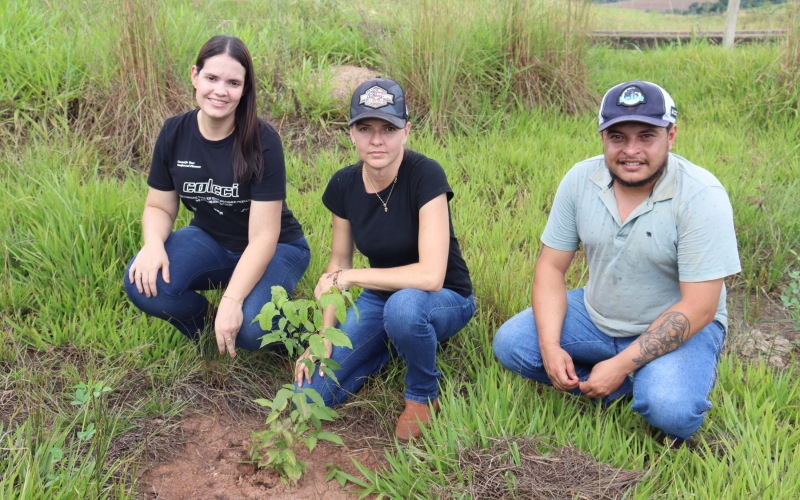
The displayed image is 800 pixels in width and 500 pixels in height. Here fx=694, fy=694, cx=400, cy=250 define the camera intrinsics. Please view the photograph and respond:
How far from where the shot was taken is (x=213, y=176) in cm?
326

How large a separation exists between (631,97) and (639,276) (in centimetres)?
72

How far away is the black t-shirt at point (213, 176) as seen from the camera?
322 cm

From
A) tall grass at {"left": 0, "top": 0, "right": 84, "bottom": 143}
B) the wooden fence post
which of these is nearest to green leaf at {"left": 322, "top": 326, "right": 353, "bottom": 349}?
tall grass at {"left": 0, "top": 0, "right": 84, "bottom": 143}

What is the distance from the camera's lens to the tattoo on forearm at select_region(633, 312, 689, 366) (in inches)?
105

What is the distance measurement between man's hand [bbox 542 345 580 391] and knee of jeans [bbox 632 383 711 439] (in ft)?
0.91

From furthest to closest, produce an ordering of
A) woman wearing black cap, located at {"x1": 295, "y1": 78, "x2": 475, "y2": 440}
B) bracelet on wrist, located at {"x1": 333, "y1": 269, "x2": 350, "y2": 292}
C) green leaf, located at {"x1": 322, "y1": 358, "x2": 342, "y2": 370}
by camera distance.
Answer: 1. bracelet on wrist, located at {"x1": 333, "y1": 269, "x2": 350, "y2": 292}
2. woman wearing black cap, located at {"x1": 295, "y1": 78, "x2": 475, "y2": 440}
3. green leaf, located at {"x1": 322, "y1": 358, "x2": 342, "y2": 370}

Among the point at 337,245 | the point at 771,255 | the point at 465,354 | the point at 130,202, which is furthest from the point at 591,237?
the point at 130,202

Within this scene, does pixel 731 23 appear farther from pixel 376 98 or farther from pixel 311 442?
pixel 311 442

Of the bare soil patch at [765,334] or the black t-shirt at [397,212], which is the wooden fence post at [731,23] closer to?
the bare soil patch at [765,334]

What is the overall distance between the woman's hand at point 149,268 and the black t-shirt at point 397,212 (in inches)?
31.8

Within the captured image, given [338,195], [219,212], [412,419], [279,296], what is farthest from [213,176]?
[412,419]

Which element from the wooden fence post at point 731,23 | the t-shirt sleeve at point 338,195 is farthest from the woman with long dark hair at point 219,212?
the wooden fence post at point 731,23

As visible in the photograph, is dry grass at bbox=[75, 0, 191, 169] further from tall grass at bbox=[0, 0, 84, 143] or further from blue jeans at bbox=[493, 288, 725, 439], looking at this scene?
blue jeans at bbox=[493, 288, 725, 439]

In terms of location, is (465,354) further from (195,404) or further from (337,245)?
(195,404)
